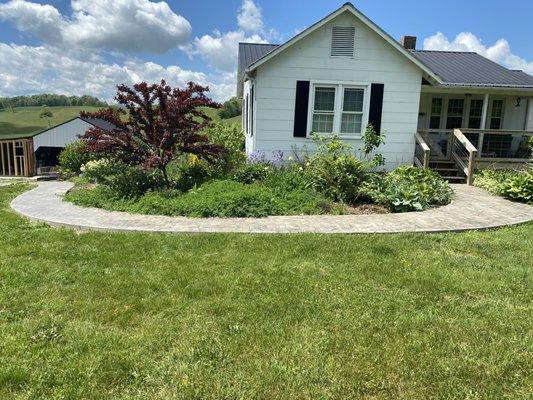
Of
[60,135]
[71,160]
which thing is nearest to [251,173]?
[71,160]

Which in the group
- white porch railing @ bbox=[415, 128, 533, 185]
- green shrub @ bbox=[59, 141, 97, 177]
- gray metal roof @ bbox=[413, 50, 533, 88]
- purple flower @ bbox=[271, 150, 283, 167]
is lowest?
green shrub @ bbox=[59, 141, 97, 177]

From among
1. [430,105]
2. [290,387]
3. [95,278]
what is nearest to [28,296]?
[95,278]

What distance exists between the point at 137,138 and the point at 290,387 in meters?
8.28

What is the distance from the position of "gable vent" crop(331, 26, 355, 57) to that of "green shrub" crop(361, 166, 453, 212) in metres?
4.19

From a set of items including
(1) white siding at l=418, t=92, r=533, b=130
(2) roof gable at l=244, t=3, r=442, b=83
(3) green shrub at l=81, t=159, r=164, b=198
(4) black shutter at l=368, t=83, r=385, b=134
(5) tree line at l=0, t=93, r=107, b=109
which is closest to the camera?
(3) green shrub at l=81, t=159, r=164, b=198

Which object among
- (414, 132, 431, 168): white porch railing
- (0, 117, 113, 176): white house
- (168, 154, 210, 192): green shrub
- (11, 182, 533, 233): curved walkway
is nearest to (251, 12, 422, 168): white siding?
(414, 132, 431, 168): white porch railing

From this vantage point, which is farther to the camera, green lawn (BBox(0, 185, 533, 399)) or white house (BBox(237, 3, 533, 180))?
white house (BBox(237, 3, 533, 180))

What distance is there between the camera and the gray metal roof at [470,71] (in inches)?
545

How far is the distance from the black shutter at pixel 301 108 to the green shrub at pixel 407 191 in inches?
126

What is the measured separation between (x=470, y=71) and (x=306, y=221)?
37.7 feet

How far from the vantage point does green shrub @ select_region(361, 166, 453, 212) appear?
886cm

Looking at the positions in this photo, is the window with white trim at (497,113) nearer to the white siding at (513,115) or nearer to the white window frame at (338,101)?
the white siding at (513,115)

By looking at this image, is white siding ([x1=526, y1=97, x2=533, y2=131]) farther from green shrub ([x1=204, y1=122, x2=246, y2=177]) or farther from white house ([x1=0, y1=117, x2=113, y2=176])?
white house ([x1=0, y1=117, x2=113, y2=176])

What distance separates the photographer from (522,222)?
780 cm
